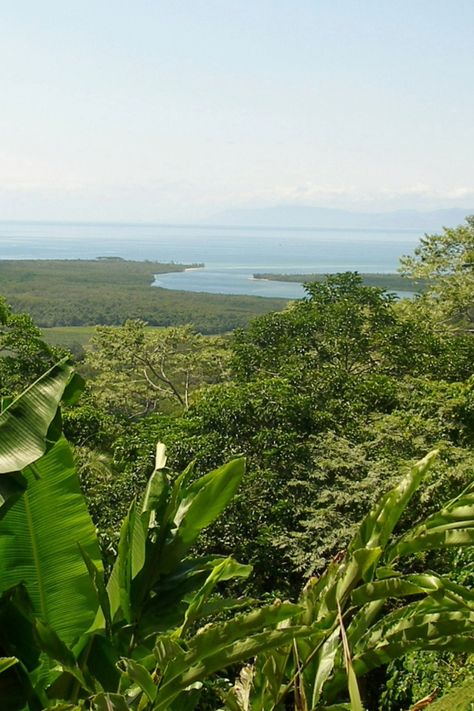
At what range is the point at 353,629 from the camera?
2107 millimetres

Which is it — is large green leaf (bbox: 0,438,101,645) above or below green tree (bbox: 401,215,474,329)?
below

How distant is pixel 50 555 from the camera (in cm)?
243

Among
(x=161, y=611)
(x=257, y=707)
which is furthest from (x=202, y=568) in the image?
(x=257, y=707)

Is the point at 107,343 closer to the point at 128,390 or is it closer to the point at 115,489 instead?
the point at 128,390

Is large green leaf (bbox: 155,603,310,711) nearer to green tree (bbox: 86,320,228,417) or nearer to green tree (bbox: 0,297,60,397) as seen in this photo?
green tree (bbox: 0,297,60,397)

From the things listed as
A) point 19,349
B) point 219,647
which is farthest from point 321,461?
point 219,647

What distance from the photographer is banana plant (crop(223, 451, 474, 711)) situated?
6.31 feet

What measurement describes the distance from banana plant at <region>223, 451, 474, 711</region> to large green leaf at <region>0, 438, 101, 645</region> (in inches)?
28.0

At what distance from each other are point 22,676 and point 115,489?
6152 mm

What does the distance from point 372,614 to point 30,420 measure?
1.37 m

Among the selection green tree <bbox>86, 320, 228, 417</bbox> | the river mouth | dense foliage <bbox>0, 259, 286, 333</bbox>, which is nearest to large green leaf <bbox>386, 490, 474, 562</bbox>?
green tree <bbox>86, 320, 228, 417</bbox>

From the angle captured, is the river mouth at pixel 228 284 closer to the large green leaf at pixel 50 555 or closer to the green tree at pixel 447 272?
the green tree at pixel 447 272

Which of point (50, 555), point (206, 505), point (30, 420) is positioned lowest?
point (50, 555)

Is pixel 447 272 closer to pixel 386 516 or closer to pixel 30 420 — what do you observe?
pixel 386 516
